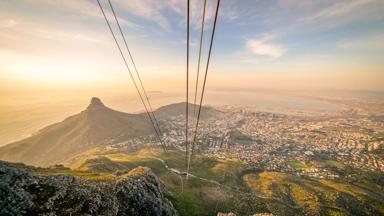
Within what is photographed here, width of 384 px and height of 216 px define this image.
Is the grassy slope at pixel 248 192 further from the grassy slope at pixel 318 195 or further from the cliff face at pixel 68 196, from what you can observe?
the cliff face at pixel 68 196

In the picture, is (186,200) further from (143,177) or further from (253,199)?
(143,177)

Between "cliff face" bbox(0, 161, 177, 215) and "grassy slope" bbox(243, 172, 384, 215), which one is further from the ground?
"cliff face" bbox(0, 161, 177, 215)

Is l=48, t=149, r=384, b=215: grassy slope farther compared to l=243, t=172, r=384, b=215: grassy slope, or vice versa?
l=243, t=172, r=384, b=215: grassy slope

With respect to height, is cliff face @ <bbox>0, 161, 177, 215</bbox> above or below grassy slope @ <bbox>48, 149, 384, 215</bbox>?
above

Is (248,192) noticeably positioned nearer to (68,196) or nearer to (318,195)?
(318,195)

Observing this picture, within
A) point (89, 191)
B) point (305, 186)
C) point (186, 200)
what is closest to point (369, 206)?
point (305, 186)

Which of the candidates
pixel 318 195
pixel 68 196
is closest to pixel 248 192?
pixel 318 195

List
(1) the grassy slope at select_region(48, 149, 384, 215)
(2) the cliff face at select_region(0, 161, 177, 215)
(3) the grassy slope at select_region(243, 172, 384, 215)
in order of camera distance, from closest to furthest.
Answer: (2) the cliff face at select_region(0, 161, 177, 215), (1) the grassy slope at select_region(48, 149, 384, 215), (3) the grassy slope at select_region(243, 172, 384, 215)

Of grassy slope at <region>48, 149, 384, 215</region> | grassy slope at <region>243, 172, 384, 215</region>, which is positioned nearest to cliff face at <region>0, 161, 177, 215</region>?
grassy slope at <region>48, 149, 384, 215</region>

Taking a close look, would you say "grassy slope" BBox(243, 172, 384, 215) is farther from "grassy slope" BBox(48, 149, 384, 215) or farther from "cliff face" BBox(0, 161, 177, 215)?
"cliff face" BBox(0, 161, 177, 215)

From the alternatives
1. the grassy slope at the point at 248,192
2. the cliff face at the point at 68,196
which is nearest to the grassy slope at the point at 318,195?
the grassy slope at the point at 248,192

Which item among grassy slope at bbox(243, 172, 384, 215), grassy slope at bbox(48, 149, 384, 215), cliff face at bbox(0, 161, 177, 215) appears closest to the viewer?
cliff face at bbox(0, 161, 177, 215)
